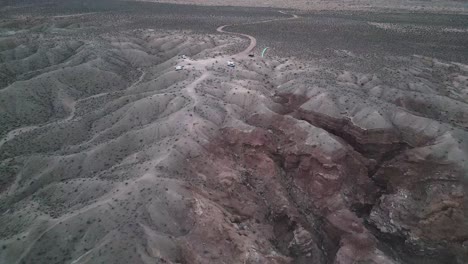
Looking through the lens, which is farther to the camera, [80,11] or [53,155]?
[80,11]

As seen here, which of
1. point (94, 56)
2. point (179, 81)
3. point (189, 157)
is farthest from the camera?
point (94, 56)

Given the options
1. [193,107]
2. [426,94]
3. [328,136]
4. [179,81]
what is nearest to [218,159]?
[193,107]

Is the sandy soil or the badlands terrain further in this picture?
the sandy soil

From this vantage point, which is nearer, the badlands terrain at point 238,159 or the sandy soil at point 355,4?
the badlands terrain at point 238,159

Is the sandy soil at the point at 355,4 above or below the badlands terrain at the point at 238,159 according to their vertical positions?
above

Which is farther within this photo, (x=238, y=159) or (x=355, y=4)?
(x=355, y=4)

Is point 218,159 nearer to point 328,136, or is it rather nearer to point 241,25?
point 328,136

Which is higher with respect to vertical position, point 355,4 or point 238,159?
point 355,4

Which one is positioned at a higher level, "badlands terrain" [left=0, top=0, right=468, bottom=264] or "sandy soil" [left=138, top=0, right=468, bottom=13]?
"sandy soil" [left=138, top=0, right=468, bottom=13]
